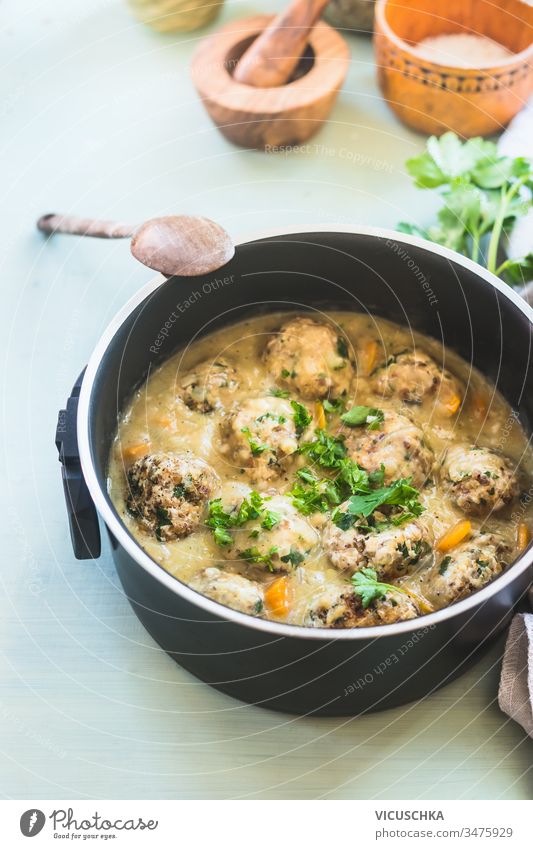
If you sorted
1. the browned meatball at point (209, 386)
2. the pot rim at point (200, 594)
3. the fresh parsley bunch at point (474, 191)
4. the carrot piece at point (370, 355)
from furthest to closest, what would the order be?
the fresh parsley bunch at point (474, 191) → the carrot piece at point (370, 355) → the browned meatball at point (209, 386) → the pot rim at point (200, 594)

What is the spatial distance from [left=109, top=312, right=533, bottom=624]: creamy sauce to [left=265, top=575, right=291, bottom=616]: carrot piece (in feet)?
0.04

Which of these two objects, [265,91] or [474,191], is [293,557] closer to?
[474,191]

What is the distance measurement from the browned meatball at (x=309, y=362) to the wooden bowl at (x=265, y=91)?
3.11ft

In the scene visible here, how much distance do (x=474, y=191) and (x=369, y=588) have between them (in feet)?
4.67

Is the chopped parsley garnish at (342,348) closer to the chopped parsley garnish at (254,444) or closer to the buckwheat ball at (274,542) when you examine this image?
the chopped parsley garnish at (254,444)

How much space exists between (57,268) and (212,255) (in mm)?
825

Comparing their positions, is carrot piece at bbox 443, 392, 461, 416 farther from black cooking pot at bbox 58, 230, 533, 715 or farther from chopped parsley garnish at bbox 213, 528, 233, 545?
chopped parsley garnish at bbox 213, 528, 233, 545

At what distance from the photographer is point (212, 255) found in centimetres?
241

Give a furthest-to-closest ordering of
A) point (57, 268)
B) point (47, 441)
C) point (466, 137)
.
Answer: point (466, 137), point (57, 268), point (47, 441)

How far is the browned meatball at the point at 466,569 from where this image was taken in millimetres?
2098

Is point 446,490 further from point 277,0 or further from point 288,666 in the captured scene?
point 277,0

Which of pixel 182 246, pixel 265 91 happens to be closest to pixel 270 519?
pixel 182 246

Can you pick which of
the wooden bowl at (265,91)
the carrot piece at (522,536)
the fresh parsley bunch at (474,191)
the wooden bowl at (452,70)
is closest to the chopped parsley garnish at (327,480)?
the carrot piece at (522,536)
